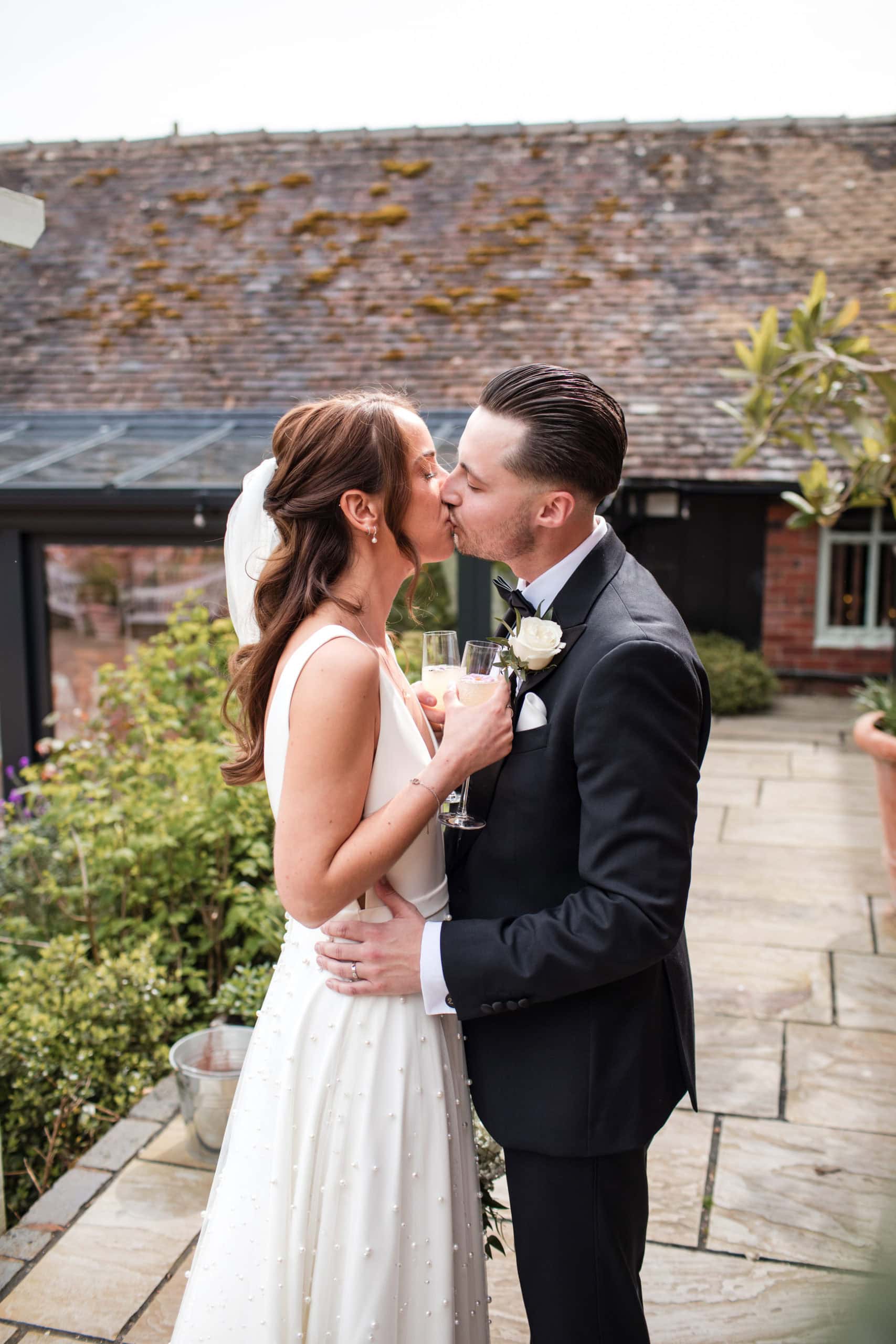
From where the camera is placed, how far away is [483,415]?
193cm

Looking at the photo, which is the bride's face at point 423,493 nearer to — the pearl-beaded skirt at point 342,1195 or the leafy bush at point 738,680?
the pearl-beaded skirt at point 342,1195

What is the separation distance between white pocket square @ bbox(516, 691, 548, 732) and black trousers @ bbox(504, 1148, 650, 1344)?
0.75m

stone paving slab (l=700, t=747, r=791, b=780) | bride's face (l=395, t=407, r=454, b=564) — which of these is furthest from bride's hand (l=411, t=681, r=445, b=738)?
stone paving slab (l=700, t=747, r=791, b=780)

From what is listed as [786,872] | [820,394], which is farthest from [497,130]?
[786,872]

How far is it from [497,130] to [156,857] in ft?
39.4

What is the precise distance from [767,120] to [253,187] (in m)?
6.56

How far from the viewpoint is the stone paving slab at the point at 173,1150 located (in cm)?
340

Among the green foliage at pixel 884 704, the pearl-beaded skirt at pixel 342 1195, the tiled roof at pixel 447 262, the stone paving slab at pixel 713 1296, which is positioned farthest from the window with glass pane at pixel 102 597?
the pearl-beaded skirt at pixel 342 1195

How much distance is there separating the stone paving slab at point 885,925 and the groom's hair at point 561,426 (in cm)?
410

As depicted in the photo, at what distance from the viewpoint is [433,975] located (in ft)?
6.09

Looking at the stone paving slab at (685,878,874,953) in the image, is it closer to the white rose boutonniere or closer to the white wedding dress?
the white wedding dress

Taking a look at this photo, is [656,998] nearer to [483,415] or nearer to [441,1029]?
[441,1029]

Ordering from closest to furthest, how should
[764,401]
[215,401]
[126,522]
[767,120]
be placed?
[764,401] → [126,522] → [215,401] → [767,120]

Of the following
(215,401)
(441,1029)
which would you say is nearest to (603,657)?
(441,1029)
